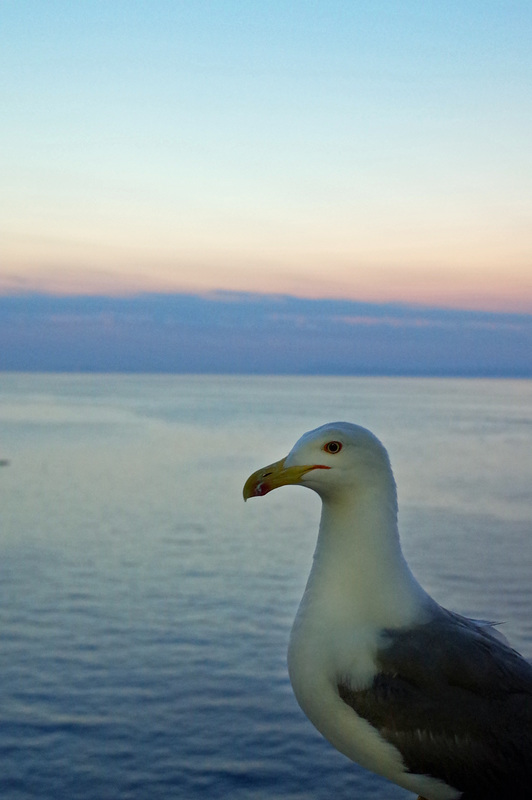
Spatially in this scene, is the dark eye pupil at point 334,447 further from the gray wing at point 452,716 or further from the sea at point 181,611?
the sea at point 181,611

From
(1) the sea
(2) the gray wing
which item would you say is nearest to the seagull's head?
(2) the gray wing

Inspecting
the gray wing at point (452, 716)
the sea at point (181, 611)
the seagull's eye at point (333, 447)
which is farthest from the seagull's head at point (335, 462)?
the sea at point (181, 611)

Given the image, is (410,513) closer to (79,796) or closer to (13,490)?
(13,490)

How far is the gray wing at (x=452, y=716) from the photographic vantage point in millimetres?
4660

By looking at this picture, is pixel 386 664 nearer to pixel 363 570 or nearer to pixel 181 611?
pixel 363 570

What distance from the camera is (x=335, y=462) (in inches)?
188

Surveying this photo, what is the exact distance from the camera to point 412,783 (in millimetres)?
4906

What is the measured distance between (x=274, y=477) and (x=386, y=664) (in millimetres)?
1061

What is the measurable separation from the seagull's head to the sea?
757 centimetres

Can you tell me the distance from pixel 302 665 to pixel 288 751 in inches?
320

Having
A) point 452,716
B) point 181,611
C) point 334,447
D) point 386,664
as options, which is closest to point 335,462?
point 334,447

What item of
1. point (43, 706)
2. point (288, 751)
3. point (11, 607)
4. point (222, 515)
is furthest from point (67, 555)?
point (288, 751)

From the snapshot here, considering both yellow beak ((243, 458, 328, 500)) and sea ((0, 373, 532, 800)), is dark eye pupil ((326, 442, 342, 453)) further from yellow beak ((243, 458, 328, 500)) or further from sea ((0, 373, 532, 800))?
sea ((0, 373, 532, 800))

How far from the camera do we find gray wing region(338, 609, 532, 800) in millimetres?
4660
